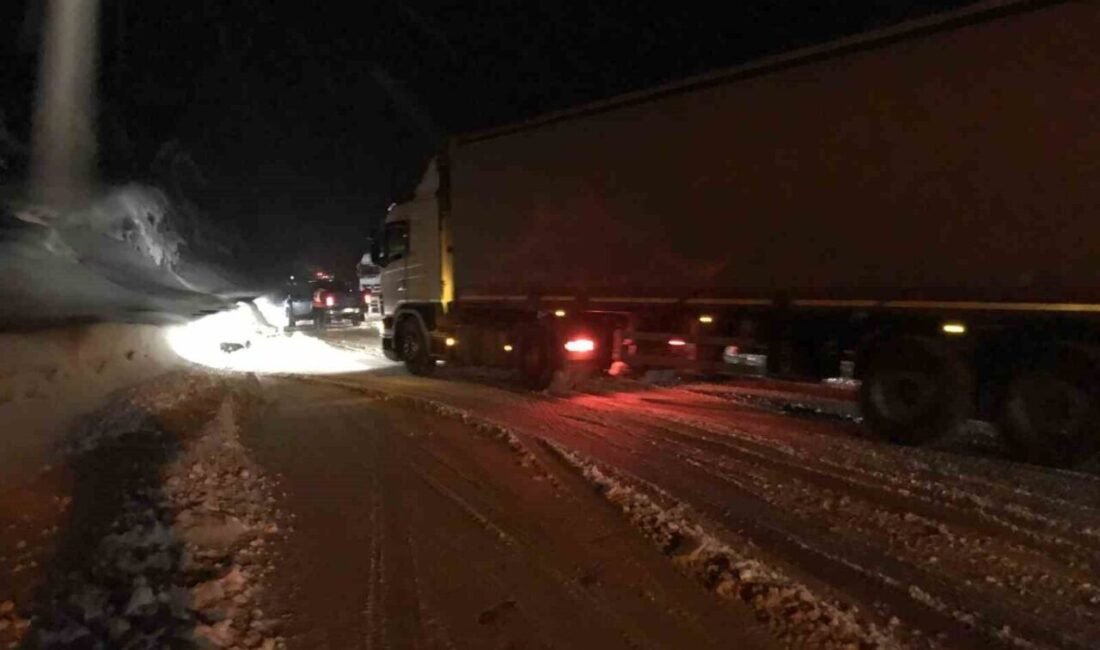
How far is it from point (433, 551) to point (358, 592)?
85cm

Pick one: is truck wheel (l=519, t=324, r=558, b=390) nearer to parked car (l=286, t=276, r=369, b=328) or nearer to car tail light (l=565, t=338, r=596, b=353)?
car tail light (l=565, t=338, r=596, b=353)

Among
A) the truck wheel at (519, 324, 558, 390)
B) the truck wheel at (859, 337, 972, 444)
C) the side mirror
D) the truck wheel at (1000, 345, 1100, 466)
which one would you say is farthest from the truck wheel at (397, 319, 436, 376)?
the truck wheel at (1000, 345, 1100, 466)

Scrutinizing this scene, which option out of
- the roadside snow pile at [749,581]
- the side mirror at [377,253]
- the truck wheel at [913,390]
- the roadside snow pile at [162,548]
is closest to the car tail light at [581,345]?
the truck wheel at [913,390]

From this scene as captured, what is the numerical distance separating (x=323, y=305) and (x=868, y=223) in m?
28.5

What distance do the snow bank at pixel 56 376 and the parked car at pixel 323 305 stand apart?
1492 centimetres

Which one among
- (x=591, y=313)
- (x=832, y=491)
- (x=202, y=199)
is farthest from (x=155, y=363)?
(x=202, y=199)

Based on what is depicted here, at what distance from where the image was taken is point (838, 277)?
11.0 metres

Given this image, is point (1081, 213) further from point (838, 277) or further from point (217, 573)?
point (217, 573)

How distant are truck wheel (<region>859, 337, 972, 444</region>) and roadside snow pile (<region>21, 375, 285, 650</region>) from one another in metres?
6.48

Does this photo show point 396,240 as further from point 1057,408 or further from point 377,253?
point 1057,408

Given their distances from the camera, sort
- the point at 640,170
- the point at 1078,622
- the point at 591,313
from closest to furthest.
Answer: the point at 1078,622, the point at 640,170, the point at 591,313

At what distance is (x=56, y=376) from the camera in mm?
15430

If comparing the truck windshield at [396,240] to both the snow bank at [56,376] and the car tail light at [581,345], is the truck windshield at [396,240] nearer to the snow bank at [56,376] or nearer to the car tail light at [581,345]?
the snow bank at [56,376]

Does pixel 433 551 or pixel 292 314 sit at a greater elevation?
pixel 292 314
